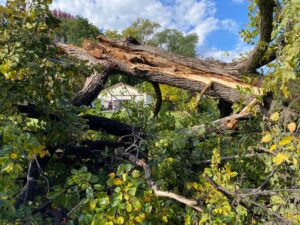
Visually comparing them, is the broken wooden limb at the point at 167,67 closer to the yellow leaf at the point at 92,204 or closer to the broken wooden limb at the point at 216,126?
the broken wooden limb at the point at 216,126

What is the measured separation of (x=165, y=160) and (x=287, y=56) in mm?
1079

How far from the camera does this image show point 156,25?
50.9 m

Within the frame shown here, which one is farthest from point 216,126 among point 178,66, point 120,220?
point 120,220

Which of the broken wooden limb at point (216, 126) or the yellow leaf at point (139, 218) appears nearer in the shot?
the yellow leaf at point (139, 218)

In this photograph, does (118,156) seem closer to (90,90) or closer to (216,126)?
(216,126)

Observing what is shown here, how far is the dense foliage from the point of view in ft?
5.88

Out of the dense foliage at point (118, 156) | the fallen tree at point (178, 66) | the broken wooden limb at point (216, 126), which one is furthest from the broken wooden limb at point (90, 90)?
the broken wooden limb at point (216, 126)

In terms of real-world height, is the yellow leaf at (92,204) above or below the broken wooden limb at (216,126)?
below

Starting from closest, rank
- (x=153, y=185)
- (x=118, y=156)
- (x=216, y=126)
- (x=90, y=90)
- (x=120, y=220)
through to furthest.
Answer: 1. (x=120, y=220)
2. (x=153, y=185)
3. (x=118, y=156)
4. (x=216, y=126)
5. (x=90, y=90)

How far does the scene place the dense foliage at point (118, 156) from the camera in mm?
1793

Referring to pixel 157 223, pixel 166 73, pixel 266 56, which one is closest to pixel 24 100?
pixel 157 223

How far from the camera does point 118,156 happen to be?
9.16 ft

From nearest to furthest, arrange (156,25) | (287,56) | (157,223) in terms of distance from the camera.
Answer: (287,56) < (157,223) < (156,25)

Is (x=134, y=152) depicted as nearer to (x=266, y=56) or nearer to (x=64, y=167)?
(x=64, y=167)
